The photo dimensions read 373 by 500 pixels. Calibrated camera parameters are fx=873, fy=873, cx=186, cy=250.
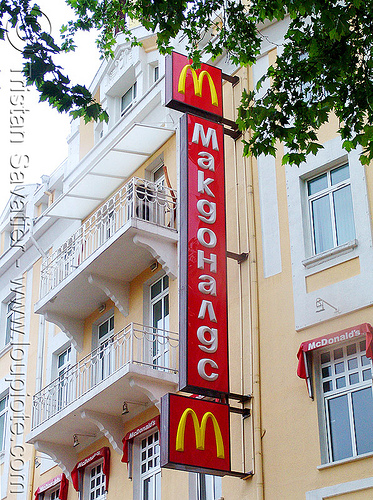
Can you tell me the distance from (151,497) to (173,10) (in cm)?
973

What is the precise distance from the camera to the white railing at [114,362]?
57.0 ft

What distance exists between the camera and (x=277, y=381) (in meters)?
14.8

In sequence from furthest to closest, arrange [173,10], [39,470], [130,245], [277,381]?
1. [39,470]
2. [130,245]
3. [277,381]
4. [173,10]

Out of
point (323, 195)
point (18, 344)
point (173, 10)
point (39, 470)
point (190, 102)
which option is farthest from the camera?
point (18, 344)

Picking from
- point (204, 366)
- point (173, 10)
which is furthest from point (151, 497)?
point (173, 10)

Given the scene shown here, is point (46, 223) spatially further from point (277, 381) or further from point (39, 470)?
point (277, 381)

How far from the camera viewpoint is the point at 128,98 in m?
23.6

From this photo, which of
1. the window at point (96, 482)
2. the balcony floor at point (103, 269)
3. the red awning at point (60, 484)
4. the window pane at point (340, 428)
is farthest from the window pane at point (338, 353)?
the red awning at point (60, 484)

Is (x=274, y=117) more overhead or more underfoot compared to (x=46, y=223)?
more underfoot

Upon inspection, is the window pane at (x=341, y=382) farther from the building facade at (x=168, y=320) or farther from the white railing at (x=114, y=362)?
the white railing at (x=114, y=362)

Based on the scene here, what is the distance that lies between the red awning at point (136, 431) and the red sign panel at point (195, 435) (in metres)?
2.87

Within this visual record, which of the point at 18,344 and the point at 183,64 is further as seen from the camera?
the point at 18,344

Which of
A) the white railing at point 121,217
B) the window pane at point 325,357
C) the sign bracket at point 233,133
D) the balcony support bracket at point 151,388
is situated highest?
the sign bracket at point 233,133

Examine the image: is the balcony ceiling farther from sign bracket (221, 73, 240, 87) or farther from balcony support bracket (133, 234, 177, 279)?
balcony support bracket (133, 234, 177, 279)
